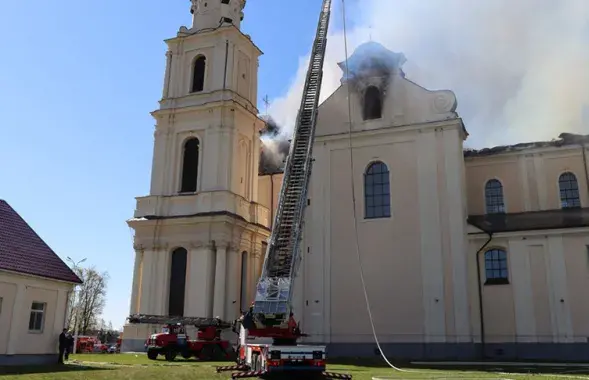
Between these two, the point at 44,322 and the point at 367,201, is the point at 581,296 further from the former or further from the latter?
the point at 44,322

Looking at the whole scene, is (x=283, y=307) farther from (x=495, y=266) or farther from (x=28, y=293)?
(x=495, y=266)

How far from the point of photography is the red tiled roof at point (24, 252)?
2005 cm

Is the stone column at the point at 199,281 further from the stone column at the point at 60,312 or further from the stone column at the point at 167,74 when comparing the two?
the stone column at the point at 167,74

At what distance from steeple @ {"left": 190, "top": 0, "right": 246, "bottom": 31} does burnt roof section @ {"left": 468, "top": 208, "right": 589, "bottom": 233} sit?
20.0 m

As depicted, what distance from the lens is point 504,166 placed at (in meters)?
28.8

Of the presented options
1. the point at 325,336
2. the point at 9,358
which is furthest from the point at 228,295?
the point at 9,358

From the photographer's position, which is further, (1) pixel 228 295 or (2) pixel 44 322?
(1) pixel 228 295

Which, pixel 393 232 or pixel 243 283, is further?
pixel 243 283

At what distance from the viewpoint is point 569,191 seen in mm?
27750

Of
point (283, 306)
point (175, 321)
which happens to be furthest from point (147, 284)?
point (283, 306)

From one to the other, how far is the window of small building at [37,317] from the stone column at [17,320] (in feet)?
1.54

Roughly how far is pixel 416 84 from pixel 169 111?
15477 mm

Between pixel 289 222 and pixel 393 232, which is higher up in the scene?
pixel 393 232

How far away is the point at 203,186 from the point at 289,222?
16361 millimetres
